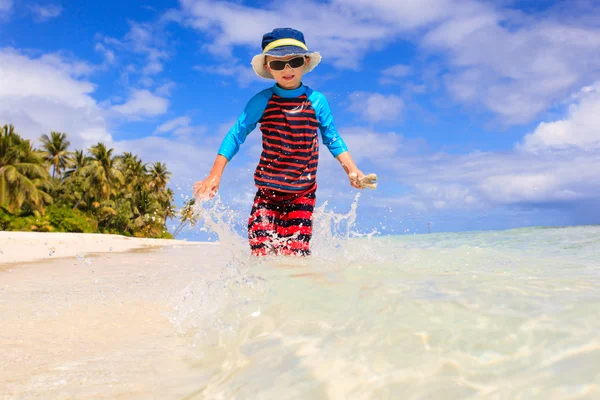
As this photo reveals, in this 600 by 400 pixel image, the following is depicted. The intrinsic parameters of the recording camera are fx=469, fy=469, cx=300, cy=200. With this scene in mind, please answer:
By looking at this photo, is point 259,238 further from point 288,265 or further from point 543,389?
point 543,389

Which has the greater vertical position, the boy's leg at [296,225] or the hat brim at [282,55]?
the hat brim at [282,55]

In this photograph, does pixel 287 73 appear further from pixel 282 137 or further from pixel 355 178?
pixel 355 178

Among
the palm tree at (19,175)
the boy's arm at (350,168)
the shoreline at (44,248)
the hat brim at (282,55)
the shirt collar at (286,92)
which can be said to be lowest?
the shoreline at (44,248)

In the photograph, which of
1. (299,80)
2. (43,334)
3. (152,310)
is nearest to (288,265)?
(152,310)

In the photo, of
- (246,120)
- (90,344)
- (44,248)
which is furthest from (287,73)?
(44,248)

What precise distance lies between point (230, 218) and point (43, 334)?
2108 mm

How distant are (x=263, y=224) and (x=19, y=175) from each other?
28730 mm

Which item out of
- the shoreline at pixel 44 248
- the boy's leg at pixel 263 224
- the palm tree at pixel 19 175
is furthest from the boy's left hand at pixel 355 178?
the palm tree at pixel 19 175

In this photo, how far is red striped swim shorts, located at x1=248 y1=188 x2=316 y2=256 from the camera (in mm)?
3627

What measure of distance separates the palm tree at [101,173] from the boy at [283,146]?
120ft

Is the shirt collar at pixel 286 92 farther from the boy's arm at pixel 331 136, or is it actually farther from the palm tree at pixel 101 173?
the palm tree at pixel 101 173

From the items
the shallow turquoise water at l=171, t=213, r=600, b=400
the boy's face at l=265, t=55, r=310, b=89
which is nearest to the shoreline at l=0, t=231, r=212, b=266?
the boy's face at l=265, t=55, r=310, b=89

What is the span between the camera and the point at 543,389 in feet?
3.50

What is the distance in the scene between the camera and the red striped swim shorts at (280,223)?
3627mm
